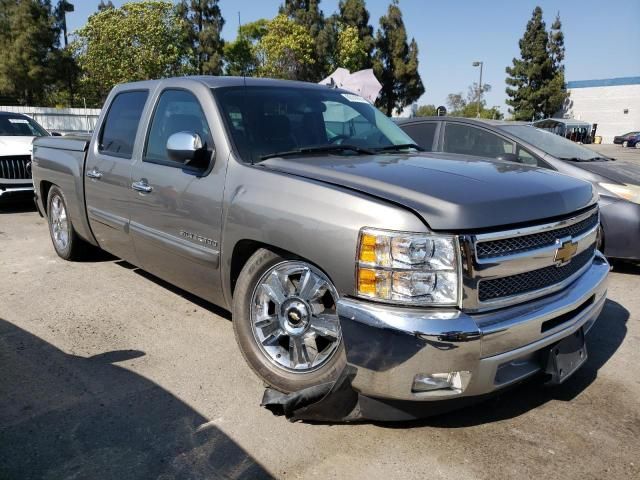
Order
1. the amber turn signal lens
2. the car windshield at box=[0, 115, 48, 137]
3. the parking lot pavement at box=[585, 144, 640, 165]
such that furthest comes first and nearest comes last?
the parking lot pavement at box=[585, 144, 640, 165]
the car windshield at box=[0, 115, 48, 137]
the amber turn signal lens

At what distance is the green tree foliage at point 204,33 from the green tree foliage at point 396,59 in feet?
48.8

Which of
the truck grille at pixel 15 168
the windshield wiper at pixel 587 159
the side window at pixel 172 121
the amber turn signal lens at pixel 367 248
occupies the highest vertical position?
the side window at pixel 172 121

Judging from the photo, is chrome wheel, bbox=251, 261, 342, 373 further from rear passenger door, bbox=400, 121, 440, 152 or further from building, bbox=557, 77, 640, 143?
building, bbox=557, 77, 640, 143

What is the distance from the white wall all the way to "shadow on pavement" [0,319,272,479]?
6321cm

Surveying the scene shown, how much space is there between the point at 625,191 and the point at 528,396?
3158 mm

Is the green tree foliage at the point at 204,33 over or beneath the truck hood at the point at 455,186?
over

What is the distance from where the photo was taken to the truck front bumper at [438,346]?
222cm

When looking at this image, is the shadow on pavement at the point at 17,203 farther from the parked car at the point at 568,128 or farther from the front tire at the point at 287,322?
the parked car at the point at 568,128

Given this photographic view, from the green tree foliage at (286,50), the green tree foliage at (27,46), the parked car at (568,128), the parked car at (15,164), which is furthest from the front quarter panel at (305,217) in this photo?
the green tree foliage at (27,46)

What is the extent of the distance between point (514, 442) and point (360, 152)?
1.92 m

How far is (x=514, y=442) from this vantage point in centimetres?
258

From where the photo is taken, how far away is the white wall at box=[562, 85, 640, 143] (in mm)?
55219

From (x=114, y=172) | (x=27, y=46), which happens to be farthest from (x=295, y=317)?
(x=27, y=46)

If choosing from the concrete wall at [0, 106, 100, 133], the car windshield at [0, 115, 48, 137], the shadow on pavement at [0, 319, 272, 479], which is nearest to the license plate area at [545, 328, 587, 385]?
the shadow on pavement at [0, 319, 272, 479]
